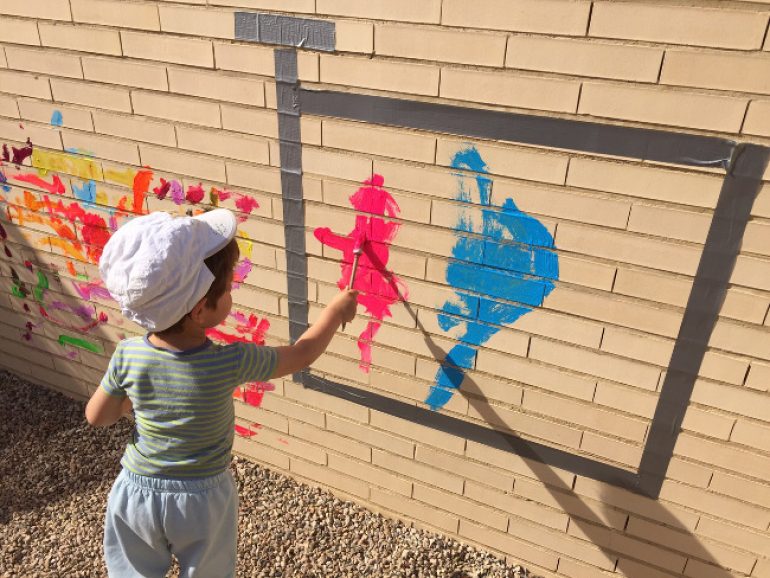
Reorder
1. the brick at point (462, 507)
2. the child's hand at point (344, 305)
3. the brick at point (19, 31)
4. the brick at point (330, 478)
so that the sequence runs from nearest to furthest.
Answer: the child's hand at point (344, 305) < the brick at point (462, 507) < the brick at point (19, 31) < the brick at point (330, 478)

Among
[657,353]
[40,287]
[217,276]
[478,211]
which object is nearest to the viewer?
[217,276]

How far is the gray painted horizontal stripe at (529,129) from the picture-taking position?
2.04 m

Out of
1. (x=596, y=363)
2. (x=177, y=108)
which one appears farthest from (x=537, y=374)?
(x=177, y=108)

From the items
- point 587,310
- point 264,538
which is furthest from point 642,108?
point 264,538

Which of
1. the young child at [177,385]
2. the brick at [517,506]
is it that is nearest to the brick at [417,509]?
the brick at [517,506]

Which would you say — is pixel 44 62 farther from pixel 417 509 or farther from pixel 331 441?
pixel 417 509

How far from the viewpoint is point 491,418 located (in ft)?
9.28

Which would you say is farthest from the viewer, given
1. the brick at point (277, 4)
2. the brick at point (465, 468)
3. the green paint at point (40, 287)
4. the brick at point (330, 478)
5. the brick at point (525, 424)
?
the green paint at point (40, 287)

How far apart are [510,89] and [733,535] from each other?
1.98 meters

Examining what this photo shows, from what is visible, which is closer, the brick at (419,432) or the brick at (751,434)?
the brick at (751,434)

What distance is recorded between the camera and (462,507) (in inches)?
123

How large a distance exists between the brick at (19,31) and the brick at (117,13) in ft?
1.03

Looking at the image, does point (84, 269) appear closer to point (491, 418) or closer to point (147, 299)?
point (147, 299)

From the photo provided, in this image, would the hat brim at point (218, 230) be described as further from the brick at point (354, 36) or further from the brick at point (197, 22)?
the brick at point (197, 22)
